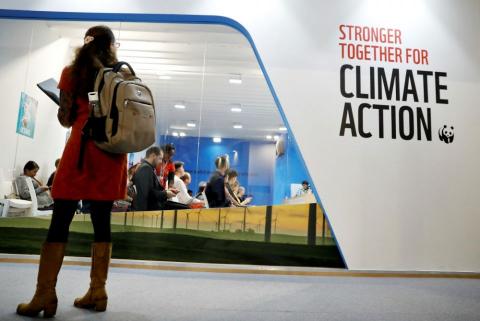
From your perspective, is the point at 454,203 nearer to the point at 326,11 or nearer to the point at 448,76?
the point at 448,76

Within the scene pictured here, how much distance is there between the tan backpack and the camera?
1556 millimetres

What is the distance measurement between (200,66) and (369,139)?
2471 millimetres

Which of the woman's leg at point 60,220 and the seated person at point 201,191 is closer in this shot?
the woman's leg at point 60,220

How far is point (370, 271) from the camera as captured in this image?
3.16m

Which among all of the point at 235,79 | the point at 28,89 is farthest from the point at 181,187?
the point at 28,89

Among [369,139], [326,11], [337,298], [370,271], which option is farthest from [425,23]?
[337,298]

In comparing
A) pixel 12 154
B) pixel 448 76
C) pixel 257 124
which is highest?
pixel 448 76

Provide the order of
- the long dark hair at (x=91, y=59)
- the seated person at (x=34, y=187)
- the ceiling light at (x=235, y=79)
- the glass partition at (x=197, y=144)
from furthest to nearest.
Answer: the ceiling light at (x=235, y=79), the seated person at (x=34, y=187), the glass partition at (x=197, y=144), the long dark hair at (x=91, y=59)

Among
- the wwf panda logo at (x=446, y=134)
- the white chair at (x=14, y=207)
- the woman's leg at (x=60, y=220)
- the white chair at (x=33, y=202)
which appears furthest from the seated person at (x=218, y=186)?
the woman's leg at (x=60, y=220)

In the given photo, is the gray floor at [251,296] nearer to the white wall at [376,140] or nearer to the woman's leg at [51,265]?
the woman's leg at [51,265]

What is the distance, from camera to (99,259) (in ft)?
5.45

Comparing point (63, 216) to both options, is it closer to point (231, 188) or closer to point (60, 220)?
point (60, 220)

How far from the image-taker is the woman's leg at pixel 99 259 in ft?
5.39

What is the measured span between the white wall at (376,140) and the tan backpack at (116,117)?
1957 millimetres
